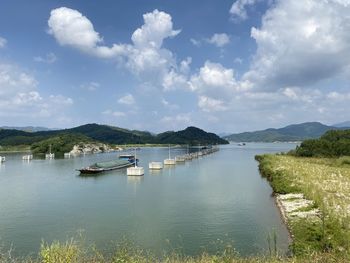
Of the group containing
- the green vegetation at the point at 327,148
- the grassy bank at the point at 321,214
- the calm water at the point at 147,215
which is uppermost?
the green vegetation at the point at 327,148

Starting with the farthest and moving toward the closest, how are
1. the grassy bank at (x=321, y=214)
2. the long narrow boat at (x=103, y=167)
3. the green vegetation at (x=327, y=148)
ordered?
the green vegetation at (x=327, y=148), the long narrow boat at (x=103, y=167), the grassy bank at (x=321, y=214)

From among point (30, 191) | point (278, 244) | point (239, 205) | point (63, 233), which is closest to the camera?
point (278, 244)

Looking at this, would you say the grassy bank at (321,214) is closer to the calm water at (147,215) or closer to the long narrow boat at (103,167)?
the calm water at (147,215)

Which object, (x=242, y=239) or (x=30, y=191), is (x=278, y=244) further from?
(x=30, y=191)

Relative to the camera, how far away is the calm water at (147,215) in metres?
31.5

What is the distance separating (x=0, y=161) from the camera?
450 feet

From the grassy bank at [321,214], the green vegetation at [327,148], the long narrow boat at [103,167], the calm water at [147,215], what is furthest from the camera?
the green vegetation at [327,148]

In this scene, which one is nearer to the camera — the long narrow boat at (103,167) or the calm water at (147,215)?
the calm water at (147,215)

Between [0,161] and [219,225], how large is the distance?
126 meters

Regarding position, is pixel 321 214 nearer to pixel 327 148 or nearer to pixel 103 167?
pixel 103 167

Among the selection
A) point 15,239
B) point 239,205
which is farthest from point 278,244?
point 15,239

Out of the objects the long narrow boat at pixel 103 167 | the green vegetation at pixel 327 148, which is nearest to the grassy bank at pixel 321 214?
the green vegetation at pixel 327 148

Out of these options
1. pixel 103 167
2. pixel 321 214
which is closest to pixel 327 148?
pixel 103 167

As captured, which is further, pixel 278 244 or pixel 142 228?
pixel 142 228
